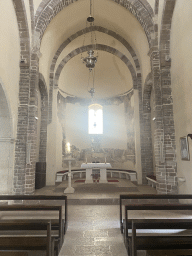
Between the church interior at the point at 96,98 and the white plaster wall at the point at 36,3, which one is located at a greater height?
the white plaster wall at the point at 36,3

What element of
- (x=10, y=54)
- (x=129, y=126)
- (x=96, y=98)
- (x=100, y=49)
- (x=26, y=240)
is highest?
(x=100, y=49)

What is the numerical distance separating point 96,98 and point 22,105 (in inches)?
273

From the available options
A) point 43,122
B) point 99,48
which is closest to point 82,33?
point 99,48

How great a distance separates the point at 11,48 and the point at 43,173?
5.28 meters

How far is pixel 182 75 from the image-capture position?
595cm

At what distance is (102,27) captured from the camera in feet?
33.8

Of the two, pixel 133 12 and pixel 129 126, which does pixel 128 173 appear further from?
pixel 133 12

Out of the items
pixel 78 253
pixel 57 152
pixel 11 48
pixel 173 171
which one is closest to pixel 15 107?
pixel 11 48

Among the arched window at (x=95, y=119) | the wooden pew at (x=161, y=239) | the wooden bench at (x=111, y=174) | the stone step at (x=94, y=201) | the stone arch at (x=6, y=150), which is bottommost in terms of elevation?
the stone step at (x=94, y=201)

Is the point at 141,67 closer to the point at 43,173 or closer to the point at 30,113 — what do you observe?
the point at 30,113

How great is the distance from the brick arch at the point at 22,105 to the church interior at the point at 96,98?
32 millimetres

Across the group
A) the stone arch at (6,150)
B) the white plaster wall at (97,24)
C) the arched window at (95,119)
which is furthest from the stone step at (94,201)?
the arched window at (95,119)

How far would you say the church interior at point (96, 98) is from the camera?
243 inches

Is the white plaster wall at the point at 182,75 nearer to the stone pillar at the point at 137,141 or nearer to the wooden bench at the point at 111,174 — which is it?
the stone pillar at the point at 137,141
